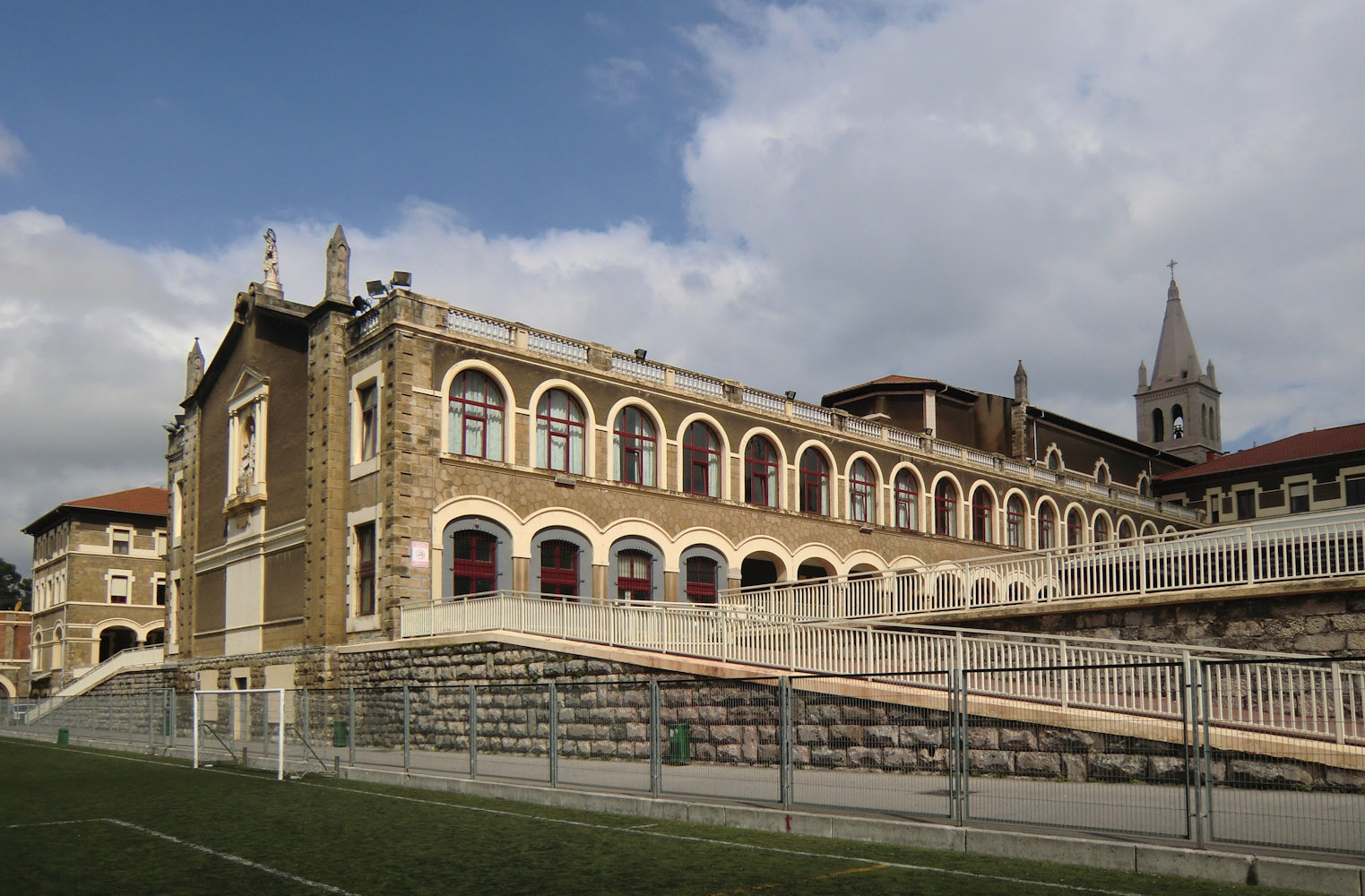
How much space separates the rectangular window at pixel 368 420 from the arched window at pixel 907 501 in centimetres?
2034

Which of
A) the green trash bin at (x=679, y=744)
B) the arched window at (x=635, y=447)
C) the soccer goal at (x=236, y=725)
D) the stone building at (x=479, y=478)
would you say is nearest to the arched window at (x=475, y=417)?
the stone building at (x=479, y=478)

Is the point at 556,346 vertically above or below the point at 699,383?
above

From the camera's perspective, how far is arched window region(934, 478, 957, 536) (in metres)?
45.5

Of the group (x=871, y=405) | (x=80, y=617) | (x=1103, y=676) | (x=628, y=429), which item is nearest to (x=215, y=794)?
(x=1103, y=676)

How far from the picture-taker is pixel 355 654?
30359 mm

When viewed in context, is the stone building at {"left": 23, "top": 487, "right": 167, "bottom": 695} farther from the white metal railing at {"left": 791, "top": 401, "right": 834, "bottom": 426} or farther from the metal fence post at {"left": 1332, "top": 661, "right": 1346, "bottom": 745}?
the metal fence post at {"left": 1332, "top": 661, "right": 1346, "bottom": 745}

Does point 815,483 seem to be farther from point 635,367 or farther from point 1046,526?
point 1046,526

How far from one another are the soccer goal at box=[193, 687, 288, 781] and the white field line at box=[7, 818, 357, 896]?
22.7ft

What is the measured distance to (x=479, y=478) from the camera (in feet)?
100

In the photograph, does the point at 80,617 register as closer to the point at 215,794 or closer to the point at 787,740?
the point at 215,794

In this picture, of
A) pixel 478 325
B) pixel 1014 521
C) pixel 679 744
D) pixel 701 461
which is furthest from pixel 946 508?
pixel 679 744

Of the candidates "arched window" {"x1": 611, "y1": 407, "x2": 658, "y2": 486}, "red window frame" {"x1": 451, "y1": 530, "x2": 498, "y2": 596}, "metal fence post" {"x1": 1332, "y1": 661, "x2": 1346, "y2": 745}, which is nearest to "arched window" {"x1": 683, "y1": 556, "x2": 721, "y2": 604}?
"arched window" {"x1": 611, "y1": 407, "x2": 658, "y2": 486}

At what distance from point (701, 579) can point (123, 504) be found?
4845 cm

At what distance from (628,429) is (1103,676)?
21.8 metres
